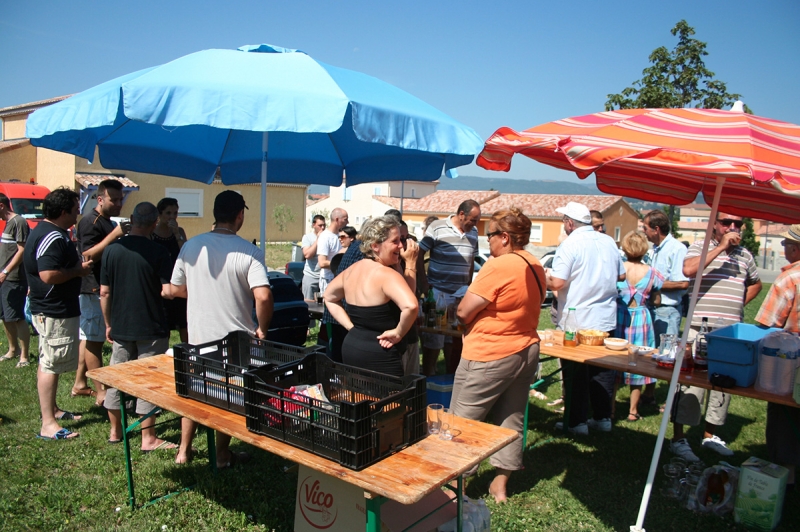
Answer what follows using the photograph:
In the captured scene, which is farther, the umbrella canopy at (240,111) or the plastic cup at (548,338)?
the plastic cup at (548,338)

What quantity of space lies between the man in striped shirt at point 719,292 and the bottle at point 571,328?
933 millimetres

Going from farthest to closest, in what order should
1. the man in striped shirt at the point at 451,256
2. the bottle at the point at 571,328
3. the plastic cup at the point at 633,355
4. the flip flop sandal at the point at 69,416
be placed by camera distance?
1. the man in striped shirt at the point at 451,256
2. the flip flop sandal at the point at 69,416
3. the bottle at the point at 571,328
4. the plastic cup at the point at 633,355

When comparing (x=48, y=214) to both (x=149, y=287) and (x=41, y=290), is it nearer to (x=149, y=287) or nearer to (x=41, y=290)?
(x=41, y=290)

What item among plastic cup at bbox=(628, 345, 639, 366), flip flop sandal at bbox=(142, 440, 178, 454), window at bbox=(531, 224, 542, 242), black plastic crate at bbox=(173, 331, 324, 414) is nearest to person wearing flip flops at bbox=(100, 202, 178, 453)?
flip flop sandal at bbox=(142, 440, 178, 454)

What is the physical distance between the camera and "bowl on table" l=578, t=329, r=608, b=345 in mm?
4586

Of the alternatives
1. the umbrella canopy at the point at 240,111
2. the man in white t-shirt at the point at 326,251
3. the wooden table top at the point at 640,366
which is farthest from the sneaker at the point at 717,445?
the man in white t-shirt at the point at 326,251

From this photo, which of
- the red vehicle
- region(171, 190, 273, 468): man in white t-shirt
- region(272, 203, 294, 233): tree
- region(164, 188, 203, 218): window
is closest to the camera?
region(171, 190, 273, 468): man in white t-shirt

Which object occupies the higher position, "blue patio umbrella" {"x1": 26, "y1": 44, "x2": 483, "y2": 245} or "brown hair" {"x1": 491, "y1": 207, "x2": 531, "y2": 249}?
"blue patio umbrella" {"x1": 26, "y1": 44, "x2": 483, "y2": 245}

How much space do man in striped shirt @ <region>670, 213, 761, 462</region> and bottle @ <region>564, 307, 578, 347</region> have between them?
0.93 m

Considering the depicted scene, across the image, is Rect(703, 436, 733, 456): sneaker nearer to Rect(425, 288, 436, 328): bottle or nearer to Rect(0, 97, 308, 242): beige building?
Rect(425, 288, 436, 328): bottle

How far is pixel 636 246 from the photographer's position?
17.5 feet

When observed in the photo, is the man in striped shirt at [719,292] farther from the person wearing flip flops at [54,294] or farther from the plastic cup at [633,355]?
the person wearing flip flops at [54,294]

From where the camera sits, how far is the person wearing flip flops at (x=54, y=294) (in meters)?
4.36

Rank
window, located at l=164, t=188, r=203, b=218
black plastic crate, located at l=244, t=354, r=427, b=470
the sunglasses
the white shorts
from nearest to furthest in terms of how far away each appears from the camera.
Answer: black plastic crate, located at l=244, t=354, r=427, b=470 < the sunglasses < the white shorts < window, located at l=164, t=188, r=203, b=218
